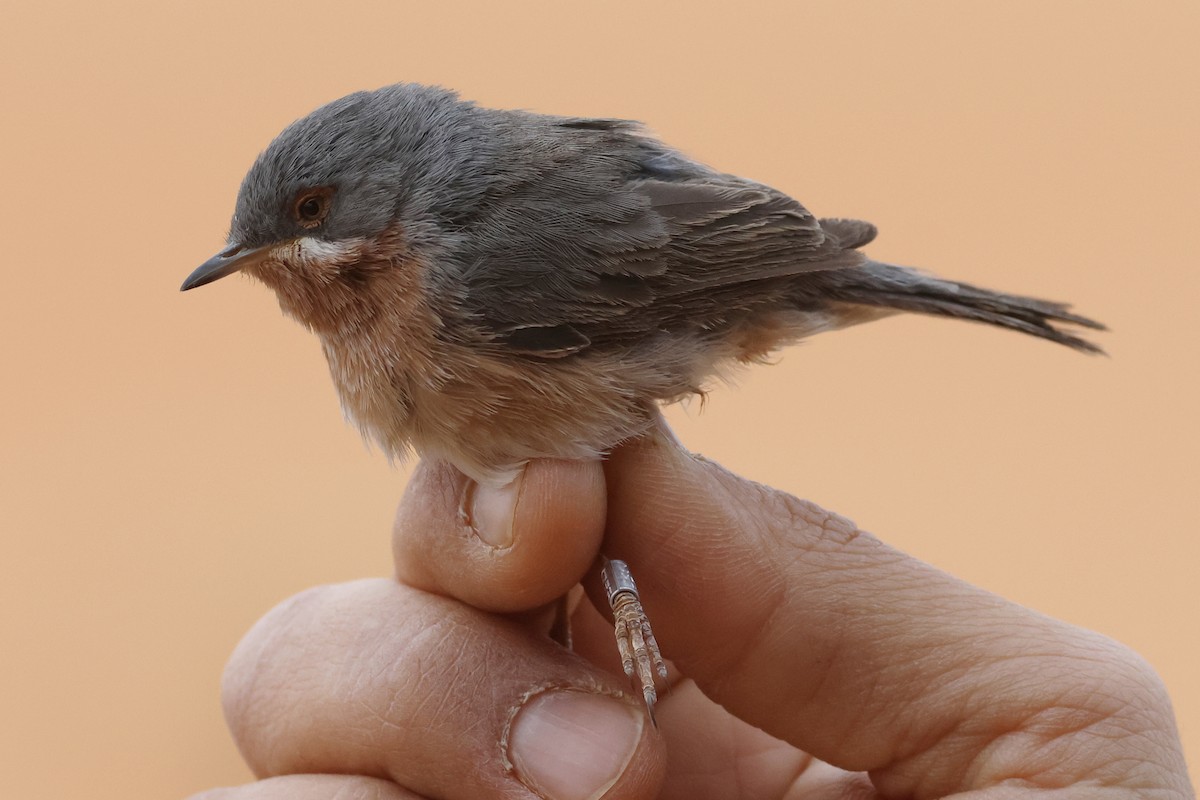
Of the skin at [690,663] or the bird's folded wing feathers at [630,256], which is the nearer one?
the skin at [690,663]

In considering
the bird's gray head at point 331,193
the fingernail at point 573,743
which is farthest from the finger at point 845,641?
the bird's gray head at point 331,193

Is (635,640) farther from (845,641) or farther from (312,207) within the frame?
(312,207)

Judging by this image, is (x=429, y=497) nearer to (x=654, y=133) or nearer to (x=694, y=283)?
(x=694, y=283)

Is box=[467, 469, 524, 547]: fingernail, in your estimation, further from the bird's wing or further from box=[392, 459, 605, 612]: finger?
the bird's wing

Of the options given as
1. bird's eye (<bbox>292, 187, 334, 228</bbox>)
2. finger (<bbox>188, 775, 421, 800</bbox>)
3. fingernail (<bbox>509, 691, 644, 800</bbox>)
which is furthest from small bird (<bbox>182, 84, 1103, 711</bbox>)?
finger (<bbox>188, 775, 421, 800</bbox>)

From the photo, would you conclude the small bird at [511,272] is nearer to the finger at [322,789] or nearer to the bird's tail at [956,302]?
the bird's tail at [956,302]

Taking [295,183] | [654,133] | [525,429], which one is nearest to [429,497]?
[525,429]
